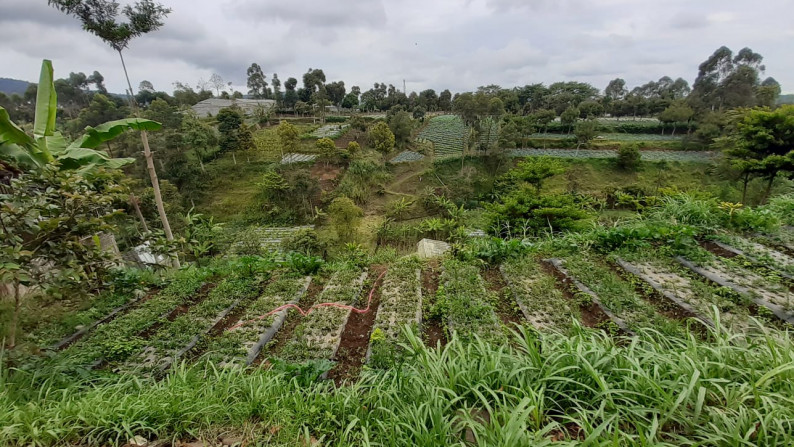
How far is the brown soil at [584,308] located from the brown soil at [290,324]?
2512 millimetres

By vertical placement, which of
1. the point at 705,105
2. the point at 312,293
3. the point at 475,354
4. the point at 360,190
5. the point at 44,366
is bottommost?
the point at 360,190

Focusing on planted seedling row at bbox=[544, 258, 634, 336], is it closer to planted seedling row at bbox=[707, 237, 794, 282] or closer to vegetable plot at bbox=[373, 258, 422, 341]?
vegetable plot at bbox=[373, 258, 422, 341]

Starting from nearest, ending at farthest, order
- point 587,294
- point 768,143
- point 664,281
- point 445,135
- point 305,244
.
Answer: point 587,294 < point 664,281 < point 768,143 < point 305,244 < point 445,135

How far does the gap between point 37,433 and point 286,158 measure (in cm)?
2567

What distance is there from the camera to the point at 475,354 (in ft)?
5.79

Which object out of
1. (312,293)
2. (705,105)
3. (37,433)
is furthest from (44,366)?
(705,105)

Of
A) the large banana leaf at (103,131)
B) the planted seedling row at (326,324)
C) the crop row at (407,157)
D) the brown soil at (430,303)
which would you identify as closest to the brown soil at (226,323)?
the planted seedling row at (326,324)

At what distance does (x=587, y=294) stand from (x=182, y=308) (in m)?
3.99

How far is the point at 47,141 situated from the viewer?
349cm

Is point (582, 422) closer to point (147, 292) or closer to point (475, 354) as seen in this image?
point (475, 354)

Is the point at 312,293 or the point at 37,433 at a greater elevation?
the point at 37,433

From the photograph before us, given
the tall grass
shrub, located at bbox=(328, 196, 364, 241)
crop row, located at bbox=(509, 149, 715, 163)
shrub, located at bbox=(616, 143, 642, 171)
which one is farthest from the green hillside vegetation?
crop row, located at bbox=(509, 149, 715, 163)

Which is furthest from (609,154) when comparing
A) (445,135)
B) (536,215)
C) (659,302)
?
(659,302)

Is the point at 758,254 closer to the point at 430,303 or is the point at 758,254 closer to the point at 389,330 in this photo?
the point at 430,303
